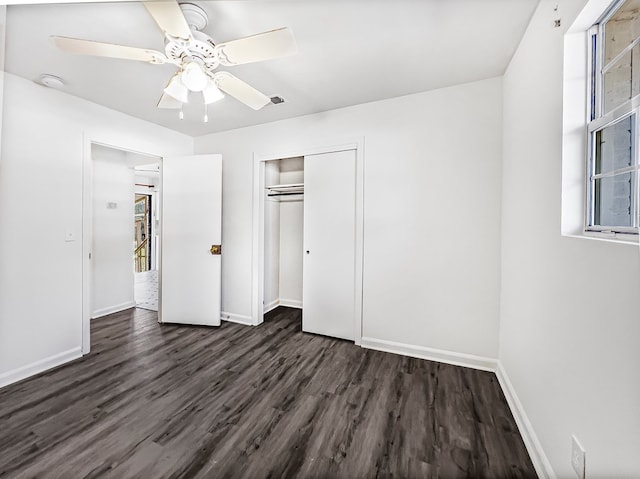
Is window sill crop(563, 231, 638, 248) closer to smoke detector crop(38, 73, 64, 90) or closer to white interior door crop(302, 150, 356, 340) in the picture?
white interior door crop(302, 150, 356, 340)

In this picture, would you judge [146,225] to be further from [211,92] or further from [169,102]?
[211,92]

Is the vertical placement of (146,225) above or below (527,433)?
above

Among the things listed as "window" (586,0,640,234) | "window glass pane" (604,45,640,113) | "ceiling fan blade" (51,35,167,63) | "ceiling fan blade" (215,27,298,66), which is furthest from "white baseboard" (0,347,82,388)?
"window glass pane" (604,45,640,113)

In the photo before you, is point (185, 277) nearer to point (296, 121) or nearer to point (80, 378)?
point (80, 378)

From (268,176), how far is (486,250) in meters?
2.70

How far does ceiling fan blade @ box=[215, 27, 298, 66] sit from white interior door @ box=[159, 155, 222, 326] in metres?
1.99

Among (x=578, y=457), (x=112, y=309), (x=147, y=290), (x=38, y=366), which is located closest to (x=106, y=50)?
(x=38, y=366)

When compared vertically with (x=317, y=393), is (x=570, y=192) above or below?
above

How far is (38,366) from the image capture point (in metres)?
2.30

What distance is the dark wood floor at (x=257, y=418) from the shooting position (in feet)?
4.61

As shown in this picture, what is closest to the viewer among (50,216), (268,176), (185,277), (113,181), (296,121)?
(50,216)

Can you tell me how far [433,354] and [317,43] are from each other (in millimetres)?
2698

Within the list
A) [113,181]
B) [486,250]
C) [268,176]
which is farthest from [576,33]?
[113,181]

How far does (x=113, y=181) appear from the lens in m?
3.93
